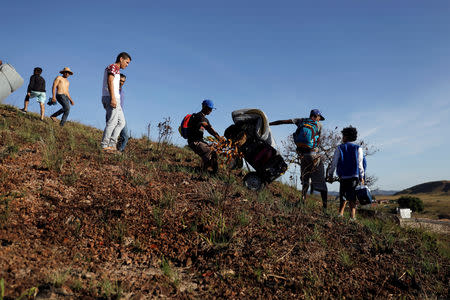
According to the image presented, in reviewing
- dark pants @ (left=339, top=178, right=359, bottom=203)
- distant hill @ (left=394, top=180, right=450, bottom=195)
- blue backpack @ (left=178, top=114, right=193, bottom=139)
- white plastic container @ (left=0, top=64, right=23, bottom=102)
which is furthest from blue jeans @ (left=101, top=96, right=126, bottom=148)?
distant hill @ (left=394, top=180, right=450, bottom=195)

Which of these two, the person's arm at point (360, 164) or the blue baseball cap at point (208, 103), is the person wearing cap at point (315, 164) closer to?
the person's arm at point (360, 164)

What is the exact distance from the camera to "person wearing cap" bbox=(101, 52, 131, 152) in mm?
6758

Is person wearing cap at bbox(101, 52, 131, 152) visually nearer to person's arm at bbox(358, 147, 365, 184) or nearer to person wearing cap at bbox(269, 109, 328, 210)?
person wearing cap at bbox(269, 109, 328, 210)

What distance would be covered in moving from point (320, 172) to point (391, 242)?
7.45 ft

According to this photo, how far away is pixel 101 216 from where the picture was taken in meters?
3.85

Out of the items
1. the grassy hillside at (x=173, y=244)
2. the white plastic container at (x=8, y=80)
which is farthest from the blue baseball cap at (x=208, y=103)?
the white plastic container at (x=8, y=80)

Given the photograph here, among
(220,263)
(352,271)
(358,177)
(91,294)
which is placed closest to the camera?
(91,294)

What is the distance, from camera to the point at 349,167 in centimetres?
585

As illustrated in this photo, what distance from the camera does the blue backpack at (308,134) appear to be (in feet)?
20.6

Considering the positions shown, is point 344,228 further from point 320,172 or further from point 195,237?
point 195,237

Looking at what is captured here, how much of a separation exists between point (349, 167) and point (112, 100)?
19.2 ft

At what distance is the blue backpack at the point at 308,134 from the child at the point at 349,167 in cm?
58

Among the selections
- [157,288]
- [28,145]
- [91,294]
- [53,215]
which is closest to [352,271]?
[157,288]

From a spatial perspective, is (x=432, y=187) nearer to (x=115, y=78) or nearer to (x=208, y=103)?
(x=208, y=103)
